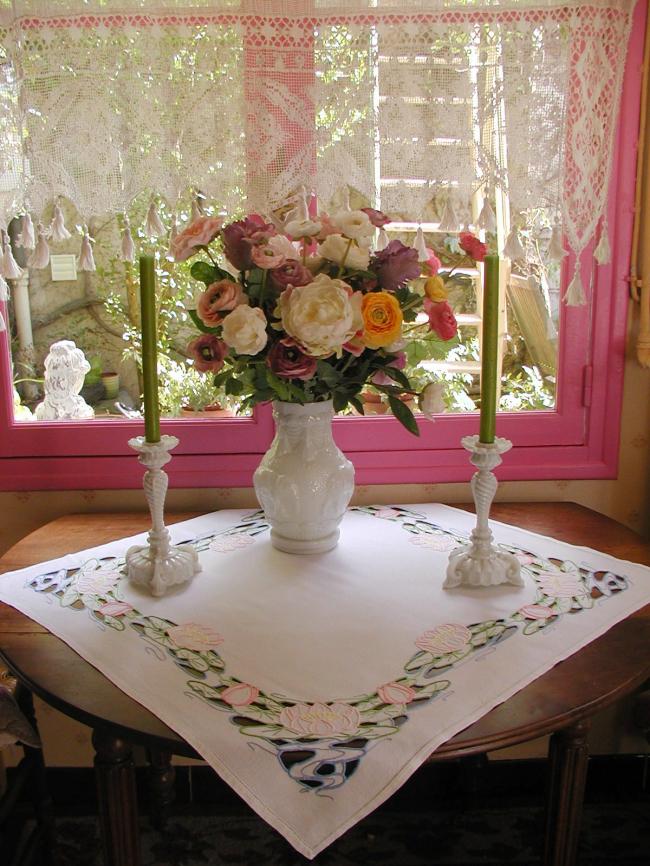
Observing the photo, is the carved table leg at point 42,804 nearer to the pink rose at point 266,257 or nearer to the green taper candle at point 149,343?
the green taper candle at point 149,343

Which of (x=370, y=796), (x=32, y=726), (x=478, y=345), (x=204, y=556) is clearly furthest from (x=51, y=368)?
(x=370, y=796)

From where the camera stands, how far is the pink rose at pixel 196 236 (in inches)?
48.8

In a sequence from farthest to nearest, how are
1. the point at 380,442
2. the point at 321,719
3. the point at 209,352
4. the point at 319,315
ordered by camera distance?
the point at 380,442 → the point at 209,352 → the point at 319,315 → the point at 321,719

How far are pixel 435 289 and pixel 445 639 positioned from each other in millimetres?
521

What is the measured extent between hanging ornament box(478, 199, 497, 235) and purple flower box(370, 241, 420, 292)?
1.23ft

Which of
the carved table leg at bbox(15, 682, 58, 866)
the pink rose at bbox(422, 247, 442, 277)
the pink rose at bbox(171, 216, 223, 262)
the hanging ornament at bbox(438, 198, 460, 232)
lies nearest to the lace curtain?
the hanging ornament at bbox(438, 198, 460, 232)

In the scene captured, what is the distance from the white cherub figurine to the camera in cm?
181

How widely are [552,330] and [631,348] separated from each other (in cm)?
17

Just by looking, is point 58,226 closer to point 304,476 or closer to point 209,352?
point 209,352

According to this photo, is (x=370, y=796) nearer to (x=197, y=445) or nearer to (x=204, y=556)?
(x=204, y=556)

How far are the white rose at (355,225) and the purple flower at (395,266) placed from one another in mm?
54

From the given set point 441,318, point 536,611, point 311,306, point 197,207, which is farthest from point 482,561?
point 197,207

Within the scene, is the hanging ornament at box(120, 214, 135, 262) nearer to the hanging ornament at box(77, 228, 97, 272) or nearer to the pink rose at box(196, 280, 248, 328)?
the hanging ornament at box(77, 228, 97, 272)

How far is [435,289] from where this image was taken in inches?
50.3
